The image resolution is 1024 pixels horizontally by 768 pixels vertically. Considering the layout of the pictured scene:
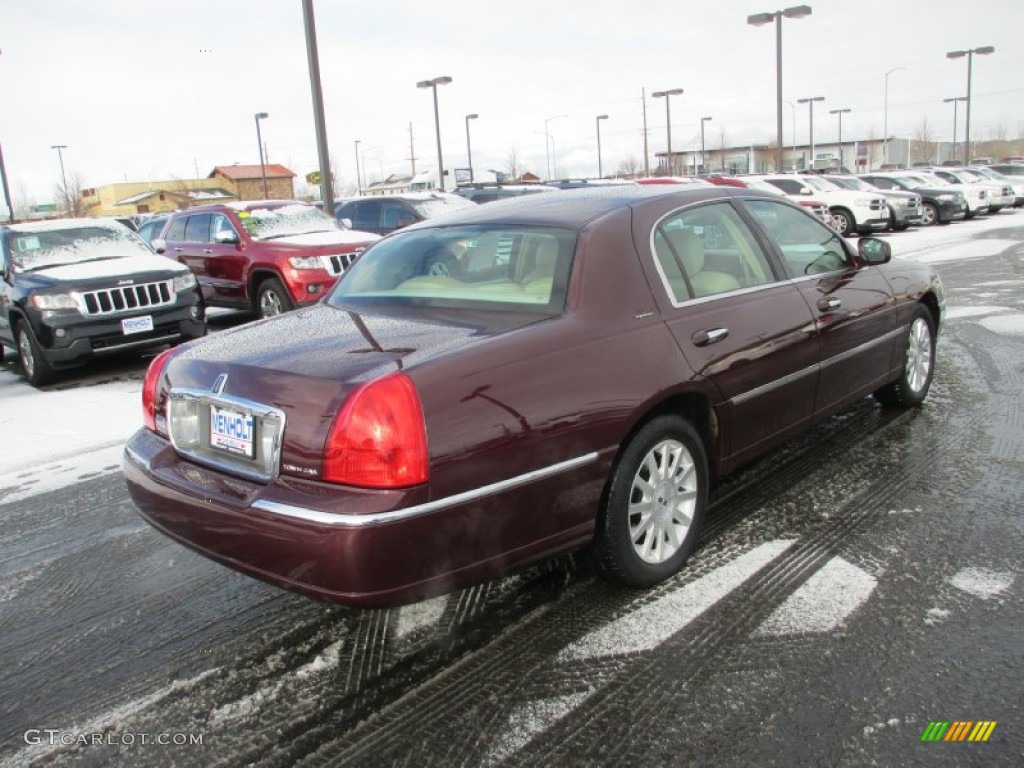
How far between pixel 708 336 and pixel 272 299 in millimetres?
8088

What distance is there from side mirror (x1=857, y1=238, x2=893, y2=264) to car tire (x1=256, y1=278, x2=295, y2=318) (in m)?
7.02

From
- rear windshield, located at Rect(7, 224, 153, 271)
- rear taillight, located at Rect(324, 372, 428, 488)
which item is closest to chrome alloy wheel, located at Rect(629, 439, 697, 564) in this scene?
rear taillight, located at Rect(324, 372, 428, 488)

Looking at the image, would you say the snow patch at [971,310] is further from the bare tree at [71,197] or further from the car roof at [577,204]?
the bare tree at [71,197]

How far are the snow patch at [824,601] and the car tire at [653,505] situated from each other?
0.48 meters

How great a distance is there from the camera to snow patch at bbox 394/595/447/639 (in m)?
3.19

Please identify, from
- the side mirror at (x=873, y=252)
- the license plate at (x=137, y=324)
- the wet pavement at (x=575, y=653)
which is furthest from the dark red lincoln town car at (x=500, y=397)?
the license plate at (x=137, y=324)

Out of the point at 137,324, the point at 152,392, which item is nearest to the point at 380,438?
the point at 152,392

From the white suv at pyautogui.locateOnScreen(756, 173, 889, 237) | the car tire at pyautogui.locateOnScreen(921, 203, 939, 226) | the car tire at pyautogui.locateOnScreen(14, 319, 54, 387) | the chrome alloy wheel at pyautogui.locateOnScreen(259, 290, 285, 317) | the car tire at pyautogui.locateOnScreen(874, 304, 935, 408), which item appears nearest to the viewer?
the car tire at pyautogui.locateOnScreen(874, 304, 935, 408)

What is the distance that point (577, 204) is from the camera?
3.82 m

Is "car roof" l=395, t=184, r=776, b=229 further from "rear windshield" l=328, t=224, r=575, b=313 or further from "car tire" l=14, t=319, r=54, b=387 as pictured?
"car tire" l=14, t=319, r=54, b=387

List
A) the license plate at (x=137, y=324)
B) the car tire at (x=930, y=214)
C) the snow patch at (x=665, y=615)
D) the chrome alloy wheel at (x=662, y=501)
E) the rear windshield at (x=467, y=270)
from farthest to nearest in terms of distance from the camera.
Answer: the car tire at (x=930, y=214), the license plate at (x=137, y=324), the rear windshield at (x=467, y=270), the chrome alloy wheel at (x=662, y=501), the snow patch at (x=665, y=615)

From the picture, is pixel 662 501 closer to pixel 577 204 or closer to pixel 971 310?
pixel 577 204

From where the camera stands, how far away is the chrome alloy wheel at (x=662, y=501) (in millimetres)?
3283

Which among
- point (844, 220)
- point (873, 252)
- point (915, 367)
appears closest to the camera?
point (873, 252)
